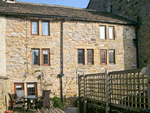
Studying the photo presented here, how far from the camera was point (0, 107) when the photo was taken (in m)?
9.00

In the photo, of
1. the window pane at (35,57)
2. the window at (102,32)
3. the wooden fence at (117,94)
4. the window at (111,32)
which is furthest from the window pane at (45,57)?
the window at (111,32)

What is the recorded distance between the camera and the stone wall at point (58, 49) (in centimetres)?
1302

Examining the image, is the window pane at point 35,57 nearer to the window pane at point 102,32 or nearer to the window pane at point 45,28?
the window pane at point 45,28

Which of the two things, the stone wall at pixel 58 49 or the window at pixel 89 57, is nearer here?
the stone wall at pixel 58 49

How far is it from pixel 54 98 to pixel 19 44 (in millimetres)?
Answer: 4189

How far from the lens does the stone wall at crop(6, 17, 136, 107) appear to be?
13023 millimetres

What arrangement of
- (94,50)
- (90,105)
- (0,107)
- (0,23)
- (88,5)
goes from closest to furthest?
(0,107) < (90,105) < (0,23) < (94,50) < (88,5)

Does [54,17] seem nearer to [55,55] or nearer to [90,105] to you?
[55,55]

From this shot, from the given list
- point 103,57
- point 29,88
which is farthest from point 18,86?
point 103,57

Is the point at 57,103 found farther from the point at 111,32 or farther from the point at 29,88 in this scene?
the point at 111,32

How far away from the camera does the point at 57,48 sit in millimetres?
13922

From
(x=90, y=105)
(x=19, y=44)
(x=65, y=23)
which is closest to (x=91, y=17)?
(x=65, y=23)

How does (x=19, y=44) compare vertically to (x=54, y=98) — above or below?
above

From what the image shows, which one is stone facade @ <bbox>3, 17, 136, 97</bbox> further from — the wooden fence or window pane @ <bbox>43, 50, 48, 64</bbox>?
the wooden fence
